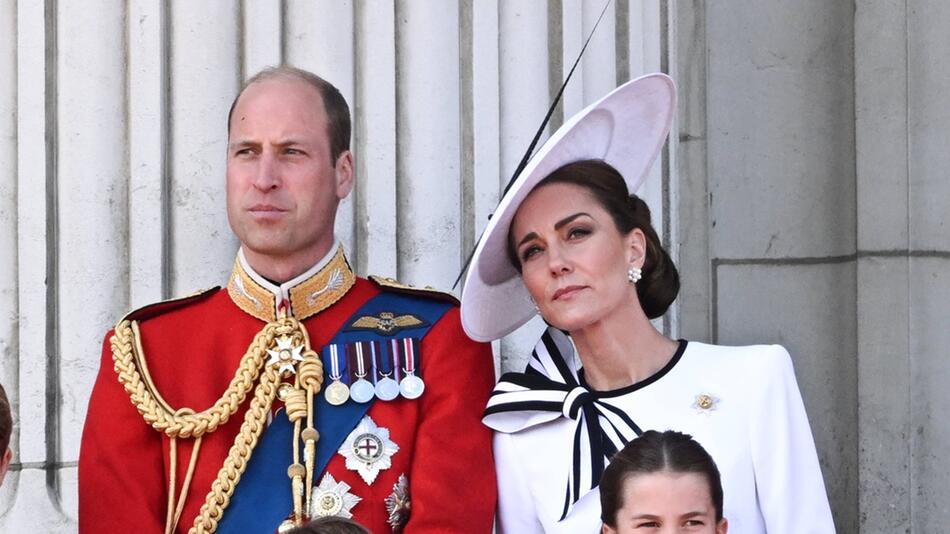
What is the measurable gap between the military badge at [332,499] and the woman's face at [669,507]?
0.50 meters

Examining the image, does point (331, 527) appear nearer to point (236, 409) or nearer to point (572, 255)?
point (236, 409)

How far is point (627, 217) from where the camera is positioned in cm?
318

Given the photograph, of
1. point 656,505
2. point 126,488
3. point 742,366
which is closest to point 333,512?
point 126,488

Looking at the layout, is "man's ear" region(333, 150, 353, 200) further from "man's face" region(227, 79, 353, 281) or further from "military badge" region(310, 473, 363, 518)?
"military badge" region(310, 473, 363, 518)

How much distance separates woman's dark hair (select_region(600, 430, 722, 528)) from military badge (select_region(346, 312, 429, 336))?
52 centimetres

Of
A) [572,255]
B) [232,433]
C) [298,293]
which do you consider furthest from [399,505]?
[572,255]

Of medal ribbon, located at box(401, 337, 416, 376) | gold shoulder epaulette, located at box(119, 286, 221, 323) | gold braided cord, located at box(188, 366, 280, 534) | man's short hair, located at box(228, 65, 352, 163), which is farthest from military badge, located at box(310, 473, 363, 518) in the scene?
man's short hair, located at box(228, 65, 352, 163)

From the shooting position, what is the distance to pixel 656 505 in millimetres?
2756

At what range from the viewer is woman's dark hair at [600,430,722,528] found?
279 cm

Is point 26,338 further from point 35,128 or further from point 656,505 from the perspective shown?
point 656,505

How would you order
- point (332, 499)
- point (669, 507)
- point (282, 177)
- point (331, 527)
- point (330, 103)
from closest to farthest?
point (331, 527) → point (669, 507) → point (332, 499) → point (282, 177) → point (330, 103)

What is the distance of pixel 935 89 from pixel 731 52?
0.54 metres

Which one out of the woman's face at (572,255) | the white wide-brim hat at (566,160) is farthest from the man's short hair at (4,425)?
the woman's face at (572,255)

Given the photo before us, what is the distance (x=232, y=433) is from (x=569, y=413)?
62cm
